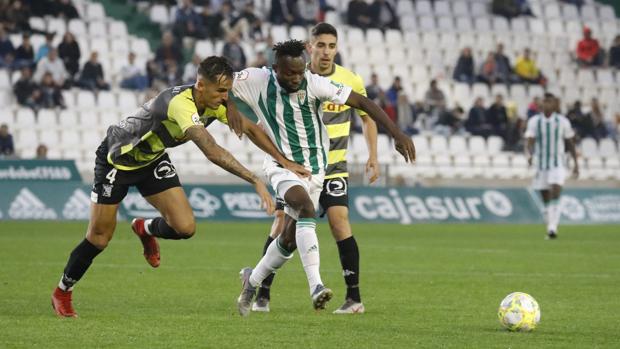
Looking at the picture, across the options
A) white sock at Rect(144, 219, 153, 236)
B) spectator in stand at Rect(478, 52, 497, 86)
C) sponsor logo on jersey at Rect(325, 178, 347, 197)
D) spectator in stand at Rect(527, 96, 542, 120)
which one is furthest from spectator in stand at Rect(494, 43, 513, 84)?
white sock at Rect(144, 219, 153, 236)

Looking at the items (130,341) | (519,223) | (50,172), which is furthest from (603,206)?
(130,341)

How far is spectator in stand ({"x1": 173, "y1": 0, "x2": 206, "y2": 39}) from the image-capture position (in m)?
28.9

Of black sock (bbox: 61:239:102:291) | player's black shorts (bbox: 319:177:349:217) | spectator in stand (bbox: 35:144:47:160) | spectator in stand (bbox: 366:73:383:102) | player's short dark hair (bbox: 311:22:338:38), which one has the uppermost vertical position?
player's short dark hair (bbox: 311:22:338:38)

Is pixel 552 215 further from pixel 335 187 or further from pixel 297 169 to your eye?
pixel 297 169

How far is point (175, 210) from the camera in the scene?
9.77m

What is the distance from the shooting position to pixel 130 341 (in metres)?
7.70

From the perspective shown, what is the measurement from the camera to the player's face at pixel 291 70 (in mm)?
9320

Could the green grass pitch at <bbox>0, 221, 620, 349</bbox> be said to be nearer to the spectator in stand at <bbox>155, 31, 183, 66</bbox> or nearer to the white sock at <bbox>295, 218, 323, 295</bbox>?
the white sock at <bbox>295, 218, 323, 295</bbox>

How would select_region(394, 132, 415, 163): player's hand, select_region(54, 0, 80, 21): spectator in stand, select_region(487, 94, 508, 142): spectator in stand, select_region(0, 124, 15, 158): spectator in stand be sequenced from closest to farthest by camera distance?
select_region(394, 132, 415, 163): player's hand
select_region(0, 124, 15, 158): spectator in stand
select_region(54, 0, 80, 21): spectator in stand
select_region(487, 94, 508, 142): spectator in stand

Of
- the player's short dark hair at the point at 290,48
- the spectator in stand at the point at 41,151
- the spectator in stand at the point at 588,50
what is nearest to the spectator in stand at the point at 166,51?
the spectator in stand at the point at 41,151

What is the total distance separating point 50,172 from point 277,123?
14.2 meters

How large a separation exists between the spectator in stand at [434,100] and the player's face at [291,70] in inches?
793

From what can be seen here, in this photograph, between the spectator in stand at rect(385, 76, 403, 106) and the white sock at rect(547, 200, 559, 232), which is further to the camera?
the spectator in stand at rect(385, 76, 403, 106)

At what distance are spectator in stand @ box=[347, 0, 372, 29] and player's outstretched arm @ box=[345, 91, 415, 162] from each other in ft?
72.7
